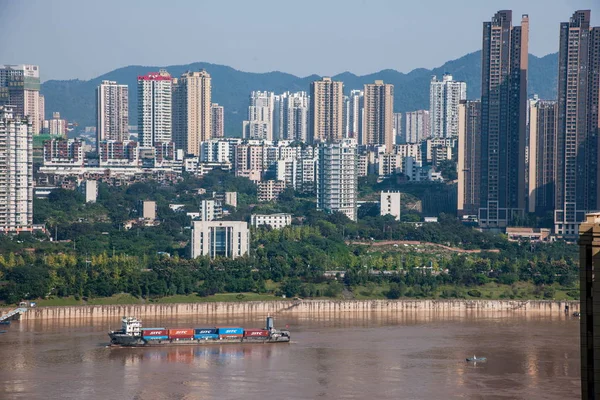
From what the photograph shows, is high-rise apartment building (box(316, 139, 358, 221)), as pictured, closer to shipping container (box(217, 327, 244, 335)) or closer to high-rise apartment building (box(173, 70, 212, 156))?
shipping container (box(217, 327, 244, 335))

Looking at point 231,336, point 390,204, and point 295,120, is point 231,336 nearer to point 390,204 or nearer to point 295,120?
point 390,204

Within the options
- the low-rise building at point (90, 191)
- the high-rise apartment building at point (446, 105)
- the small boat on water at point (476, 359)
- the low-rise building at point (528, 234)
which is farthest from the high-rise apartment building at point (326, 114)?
the small boat on water at point (476, 359)

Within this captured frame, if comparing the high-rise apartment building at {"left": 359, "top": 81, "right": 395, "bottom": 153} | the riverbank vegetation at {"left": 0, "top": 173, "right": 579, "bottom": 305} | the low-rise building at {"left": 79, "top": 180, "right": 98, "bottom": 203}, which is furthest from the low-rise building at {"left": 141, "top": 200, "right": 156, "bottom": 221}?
the high-rise apartment building at {"left": 359, "top": 81, "right": 395, "bottom": 153}

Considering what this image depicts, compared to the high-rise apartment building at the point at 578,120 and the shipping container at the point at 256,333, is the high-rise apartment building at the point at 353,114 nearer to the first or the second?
the high-rise apartment building at the point at 578,120

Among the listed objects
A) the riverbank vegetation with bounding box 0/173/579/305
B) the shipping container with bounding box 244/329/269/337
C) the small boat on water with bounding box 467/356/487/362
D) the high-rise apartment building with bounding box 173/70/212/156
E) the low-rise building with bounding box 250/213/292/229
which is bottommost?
the small boat on water with bounding box 467/356/487/362

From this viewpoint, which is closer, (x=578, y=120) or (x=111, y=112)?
(x=578, y=120)

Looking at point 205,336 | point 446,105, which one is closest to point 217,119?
point 446,105
